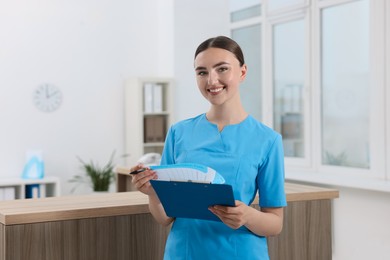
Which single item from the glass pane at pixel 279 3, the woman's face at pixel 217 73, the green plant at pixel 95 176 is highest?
the glass pane at pixel 279 3

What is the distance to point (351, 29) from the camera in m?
4.54

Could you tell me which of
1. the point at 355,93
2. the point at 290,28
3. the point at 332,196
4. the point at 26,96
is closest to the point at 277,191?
the point at 332,196

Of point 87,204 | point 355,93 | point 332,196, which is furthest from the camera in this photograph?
point 355,93

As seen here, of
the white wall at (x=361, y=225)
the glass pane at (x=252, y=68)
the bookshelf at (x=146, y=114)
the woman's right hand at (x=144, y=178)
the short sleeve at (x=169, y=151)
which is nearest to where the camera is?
the woman's right hand at (x=144, y=178)

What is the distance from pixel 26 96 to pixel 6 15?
786 millimetres

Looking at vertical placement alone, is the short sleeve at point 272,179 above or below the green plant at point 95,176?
above

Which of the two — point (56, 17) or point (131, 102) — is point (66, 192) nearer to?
point (131, 102)

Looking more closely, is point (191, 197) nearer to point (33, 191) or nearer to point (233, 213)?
point (233, 213)

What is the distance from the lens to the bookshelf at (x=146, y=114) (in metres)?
5.92

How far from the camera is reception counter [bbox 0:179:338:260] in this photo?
2.10 m

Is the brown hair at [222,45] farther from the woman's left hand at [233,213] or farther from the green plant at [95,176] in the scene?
the green plant at [95,176]

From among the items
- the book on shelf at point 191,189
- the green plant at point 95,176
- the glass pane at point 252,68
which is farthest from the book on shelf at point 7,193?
the book on shelf at point 191,189

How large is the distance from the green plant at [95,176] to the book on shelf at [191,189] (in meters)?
4.20

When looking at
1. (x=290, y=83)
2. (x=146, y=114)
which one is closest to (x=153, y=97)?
(x=146, y=114)
